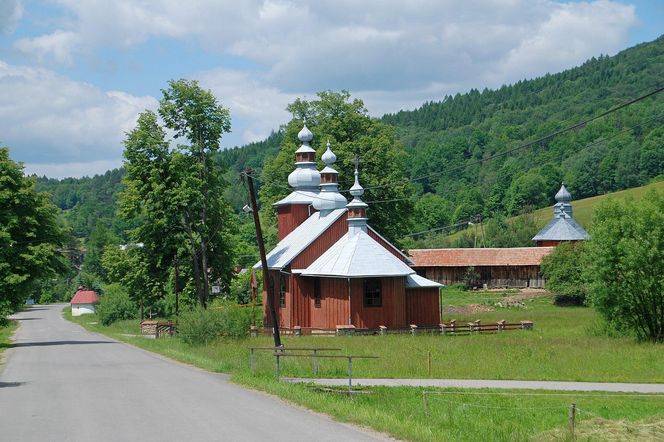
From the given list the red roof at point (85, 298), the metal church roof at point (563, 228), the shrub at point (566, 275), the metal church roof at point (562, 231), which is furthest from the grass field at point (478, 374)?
the red roof at point (85, 298)

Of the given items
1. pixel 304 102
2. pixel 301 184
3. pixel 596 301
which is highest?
pixel 304 102

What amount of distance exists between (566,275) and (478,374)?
40343mm

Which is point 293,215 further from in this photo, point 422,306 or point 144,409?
point 144,409

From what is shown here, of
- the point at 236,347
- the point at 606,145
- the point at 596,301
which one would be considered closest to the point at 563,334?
the point at 596,301

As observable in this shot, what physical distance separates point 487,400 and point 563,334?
1990 centimetres

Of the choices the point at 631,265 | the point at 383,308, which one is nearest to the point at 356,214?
the point at 383,308

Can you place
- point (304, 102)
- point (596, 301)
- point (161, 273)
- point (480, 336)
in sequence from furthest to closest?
point (304, 102), point (161, 273), point (480, 336), point (596, 301)

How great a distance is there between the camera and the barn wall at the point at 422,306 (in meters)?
44.2

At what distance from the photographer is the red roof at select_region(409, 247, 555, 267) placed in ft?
265

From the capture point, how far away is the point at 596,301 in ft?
118

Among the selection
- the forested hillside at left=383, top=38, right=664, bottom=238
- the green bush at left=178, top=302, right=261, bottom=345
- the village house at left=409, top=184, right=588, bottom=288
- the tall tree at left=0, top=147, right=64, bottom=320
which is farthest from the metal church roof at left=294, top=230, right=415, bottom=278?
the forested hillside at left=383, top=38, right=664, bottom=238

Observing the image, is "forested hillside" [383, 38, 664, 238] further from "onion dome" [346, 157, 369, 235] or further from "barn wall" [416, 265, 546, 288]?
"onion dome" [346, 157, 369, 235]

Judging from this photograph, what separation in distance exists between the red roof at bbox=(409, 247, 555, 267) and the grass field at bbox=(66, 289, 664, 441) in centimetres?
3571

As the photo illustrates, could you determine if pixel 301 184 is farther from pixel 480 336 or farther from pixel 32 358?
pixel 32 358
